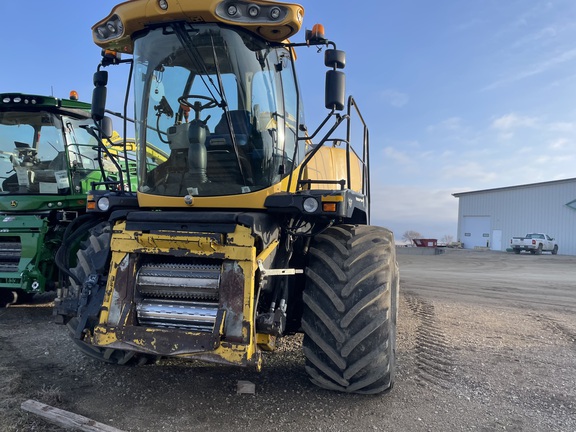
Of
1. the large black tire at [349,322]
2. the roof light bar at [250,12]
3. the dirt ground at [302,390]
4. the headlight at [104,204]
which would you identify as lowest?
the dirt ground at [302,390]

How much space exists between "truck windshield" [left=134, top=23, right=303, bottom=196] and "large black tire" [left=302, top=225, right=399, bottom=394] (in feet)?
3.09

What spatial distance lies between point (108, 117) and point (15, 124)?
408 cm

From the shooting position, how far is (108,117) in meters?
4.66

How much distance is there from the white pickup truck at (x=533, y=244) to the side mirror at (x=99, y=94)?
32048 mm

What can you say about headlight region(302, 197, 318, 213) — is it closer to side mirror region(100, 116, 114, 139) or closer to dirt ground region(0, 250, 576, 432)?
dirt ground region(0, 250, 576, 432)

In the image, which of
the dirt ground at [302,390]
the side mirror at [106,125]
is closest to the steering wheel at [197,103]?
the side mirror at [106,125]

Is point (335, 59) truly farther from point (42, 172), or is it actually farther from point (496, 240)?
point (496, 240)

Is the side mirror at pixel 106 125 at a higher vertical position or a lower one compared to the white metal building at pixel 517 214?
lower

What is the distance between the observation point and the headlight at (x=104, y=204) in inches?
165

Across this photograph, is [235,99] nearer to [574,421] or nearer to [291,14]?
[291,14]

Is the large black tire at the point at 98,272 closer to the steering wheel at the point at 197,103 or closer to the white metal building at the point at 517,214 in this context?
the steering wheel at the point at 197,103

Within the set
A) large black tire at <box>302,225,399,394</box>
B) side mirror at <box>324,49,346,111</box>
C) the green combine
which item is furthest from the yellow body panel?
the green combine

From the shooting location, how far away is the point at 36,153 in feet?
25.2

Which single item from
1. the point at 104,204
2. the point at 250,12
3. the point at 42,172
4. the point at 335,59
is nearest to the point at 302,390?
the point at 104,204
